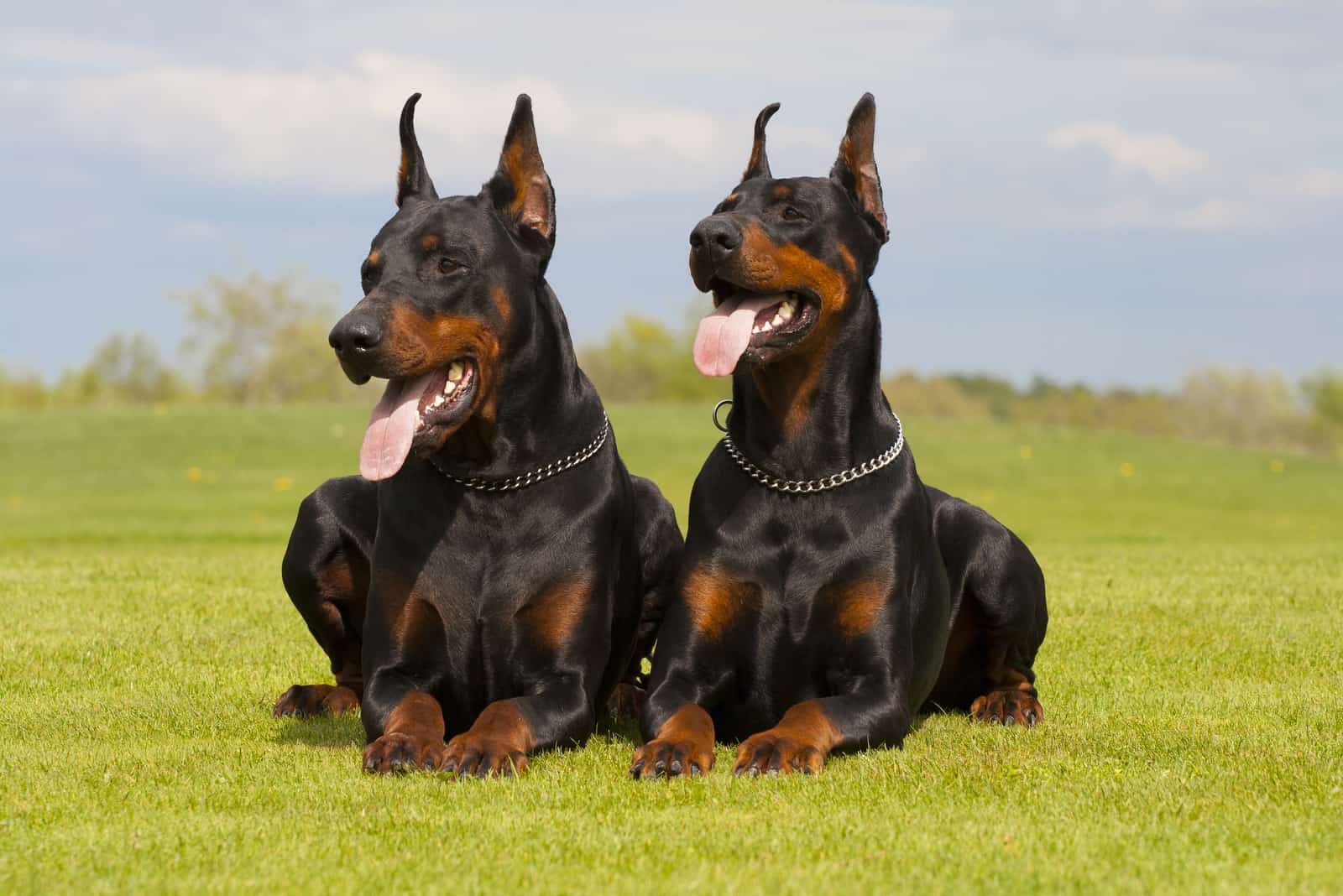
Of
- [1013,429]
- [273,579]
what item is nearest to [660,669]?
[273,579]

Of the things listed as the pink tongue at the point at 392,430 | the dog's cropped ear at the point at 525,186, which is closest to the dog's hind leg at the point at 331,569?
the pink tongue at the point at 392,430

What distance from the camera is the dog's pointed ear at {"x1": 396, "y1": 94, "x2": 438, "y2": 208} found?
212 inches

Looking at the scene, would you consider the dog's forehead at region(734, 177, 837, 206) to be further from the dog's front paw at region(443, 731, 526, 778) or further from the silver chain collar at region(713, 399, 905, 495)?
the dog's front paw at region(443, 731, 526, 778)

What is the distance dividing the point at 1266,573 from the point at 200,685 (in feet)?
26.4

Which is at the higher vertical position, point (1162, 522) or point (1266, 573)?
point (1266, 573)

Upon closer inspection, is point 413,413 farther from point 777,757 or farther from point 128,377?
point 128,377

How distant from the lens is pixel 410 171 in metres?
5.41

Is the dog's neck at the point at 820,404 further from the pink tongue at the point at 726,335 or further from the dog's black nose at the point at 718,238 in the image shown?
the dog's black nose at the point at 718,238

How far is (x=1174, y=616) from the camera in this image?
8.94 metres

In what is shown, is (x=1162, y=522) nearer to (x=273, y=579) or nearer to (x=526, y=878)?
(x=273, y=579)

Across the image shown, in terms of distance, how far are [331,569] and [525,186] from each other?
5.82 ft

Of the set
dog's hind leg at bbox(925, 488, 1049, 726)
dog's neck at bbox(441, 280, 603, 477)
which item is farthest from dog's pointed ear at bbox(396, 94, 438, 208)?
dog's hind leg at bbox(925, 488, 1049, 726)

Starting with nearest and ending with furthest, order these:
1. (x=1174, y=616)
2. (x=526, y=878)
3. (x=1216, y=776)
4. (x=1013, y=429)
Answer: (x=526, y=878) < (x=1216, y=776) < (x=1174, y=616) < (x=1013, y=429)

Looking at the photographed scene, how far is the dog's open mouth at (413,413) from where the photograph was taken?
4742 millimetres
